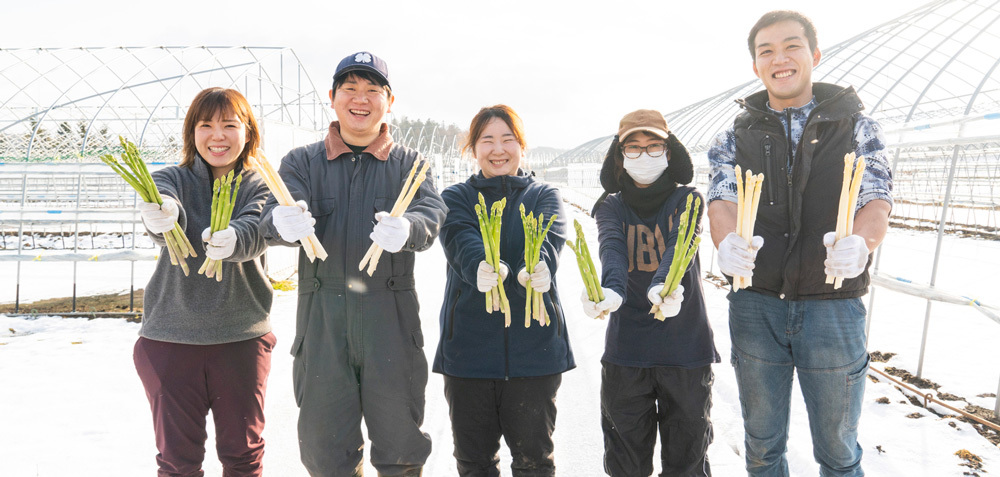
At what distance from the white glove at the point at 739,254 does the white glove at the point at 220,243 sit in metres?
1.88

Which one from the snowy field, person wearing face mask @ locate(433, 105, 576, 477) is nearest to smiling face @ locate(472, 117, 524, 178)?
person wearing face mask @ locate(433, 105, 576, 477)

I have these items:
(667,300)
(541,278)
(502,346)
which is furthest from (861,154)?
(502,346)

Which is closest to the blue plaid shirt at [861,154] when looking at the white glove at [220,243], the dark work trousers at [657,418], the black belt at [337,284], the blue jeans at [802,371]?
the blue jeans at [802,371]

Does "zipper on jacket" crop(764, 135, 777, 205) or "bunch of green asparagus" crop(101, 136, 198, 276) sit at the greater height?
"zipper on jacket" crop(764, 135, 777, 205)

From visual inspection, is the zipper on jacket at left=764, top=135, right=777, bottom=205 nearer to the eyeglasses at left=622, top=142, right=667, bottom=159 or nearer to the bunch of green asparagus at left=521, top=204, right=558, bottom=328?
the eyeglasses at left=622, top=142, right=667, bottom=159

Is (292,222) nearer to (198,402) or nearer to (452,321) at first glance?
(452,321)

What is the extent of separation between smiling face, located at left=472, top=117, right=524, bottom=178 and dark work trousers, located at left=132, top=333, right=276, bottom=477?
1.40m

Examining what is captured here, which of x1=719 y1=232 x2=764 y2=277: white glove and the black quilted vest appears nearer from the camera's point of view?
x1=719 y1=232 x2=764 y2=277: white glove

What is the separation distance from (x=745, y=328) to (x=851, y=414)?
1.57ft

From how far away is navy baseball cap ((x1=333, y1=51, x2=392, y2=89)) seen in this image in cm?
216

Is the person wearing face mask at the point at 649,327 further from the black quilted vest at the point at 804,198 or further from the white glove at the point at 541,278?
the black quilted vest at the point at 804,198

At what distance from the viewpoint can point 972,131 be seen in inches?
163

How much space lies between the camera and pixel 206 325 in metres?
2.22

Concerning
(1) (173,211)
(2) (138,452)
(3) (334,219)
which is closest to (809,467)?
(3) (334,219)
